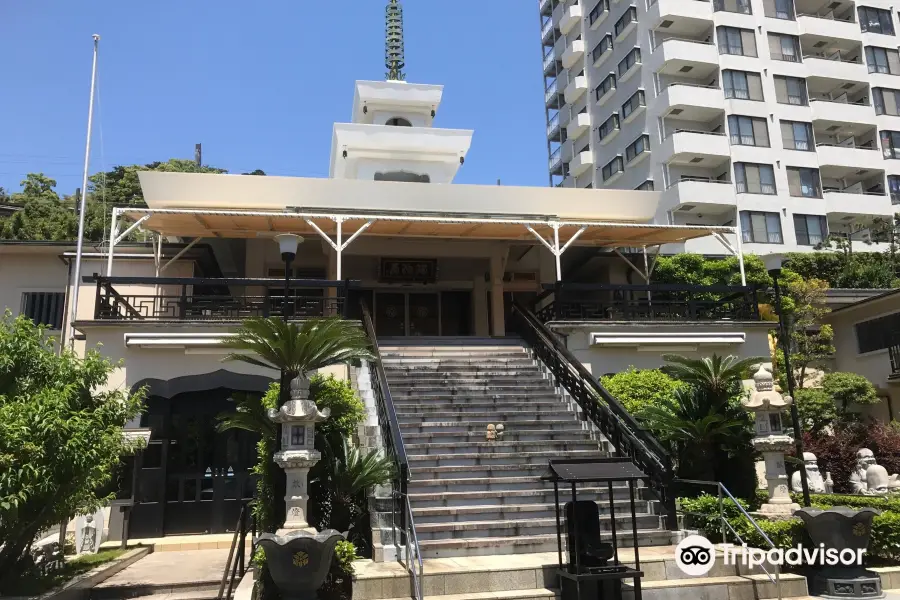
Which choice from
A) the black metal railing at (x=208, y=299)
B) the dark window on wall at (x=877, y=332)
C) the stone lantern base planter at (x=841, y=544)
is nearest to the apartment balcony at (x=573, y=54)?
the dark window on wall at (x=877, y=332)

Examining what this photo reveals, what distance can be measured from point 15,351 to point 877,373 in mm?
24931

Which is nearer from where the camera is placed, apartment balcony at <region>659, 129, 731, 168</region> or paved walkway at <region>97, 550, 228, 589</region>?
paved walkway at <region>97, 550, 228, 589</region>

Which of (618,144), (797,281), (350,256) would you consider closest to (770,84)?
(618,144)

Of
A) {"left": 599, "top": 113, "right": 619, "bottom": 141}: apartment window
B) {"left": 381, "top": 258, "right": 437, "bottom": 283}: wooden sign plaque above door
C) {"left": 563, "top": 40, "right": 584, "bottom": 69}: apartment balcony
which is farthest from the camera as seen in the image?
{"left": 563, "top": 40, "right": 584, "bottom": 69}: apartment balcony

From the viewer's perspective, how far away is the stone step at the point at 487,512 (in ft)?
33.6

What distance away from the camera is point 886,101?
141 ft

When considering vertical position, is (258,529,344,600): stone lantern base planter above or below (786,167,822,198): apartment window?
below

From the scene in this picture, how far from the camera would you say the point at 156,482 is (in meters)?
14.5

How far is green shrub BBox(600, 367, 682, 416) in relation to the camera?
1429cm

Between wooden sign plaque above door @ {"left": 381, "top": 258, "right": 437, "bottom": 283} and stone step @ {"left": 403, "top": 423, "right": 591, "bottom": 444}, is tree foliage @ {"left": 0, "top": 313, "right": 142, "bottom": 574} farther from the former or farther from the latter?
wooden sign plaque above door @ {"left": 381, "top": 258, "right": 437, "bottom": 283}

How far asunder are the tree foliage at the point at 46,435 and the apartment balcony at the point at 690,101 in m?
36.6

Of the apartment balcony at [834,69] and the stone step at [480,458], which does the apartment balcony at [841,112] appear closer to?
the apartment balcony at [834,69]

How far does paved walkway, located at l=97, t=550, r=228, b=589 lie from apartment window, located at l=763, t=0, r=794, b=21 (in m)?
43.7

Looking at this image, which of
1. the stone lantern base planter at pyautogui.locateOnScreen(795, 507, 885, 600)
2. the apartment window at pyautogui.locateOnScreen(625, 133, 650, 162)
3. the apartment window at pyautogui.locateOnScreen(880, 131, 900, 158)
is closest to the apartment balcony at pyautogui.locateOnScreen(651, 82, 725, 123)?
the apartment window at pyautogui.locateOnScreen(625, 133, 650, 162)
